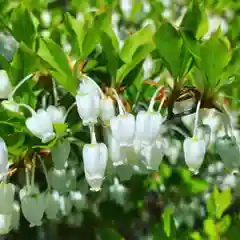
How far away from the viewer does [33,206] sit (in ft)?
4.37

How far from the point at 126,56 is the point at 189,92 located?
16cm

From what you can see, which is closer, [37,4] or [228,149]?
[228,149]

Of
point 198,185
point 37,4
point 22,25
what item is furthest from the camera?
point 198,185

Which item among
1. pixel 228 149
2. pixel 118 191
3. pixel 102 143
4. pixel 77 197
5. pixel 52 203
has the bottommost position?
pixel 118 191

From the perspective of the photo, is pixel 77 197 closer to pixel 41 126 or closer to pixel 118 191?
pixel 118 191

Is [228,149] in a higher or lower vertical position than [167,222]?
higher


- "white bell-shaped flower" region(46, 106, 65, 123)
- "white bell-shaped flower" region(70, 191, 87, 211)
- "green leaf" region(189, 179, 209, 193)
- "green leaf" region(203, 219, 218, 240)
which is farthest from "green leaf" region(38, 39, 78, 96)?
"green leaf" region(189, 179, 209, 193)

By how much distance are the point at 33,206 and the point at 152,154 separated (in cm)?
32

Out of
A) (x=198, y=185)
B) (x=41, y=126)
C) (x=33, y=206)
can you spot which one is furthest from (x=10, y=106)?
(x=198, y=185)

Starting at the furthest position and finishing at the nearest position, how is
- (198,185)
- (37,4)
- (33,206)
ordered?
(198,185)
(37,4)
(33,206)

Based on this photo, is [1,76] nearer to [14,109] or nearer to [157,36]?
[14,109]

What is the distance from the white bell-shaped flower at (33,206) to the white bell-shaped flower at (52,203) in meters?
0.06

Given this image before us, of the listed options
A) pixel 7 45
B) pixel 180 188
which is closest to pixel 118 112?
pixel 7 45

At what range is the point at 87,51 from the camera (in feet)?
3.88
